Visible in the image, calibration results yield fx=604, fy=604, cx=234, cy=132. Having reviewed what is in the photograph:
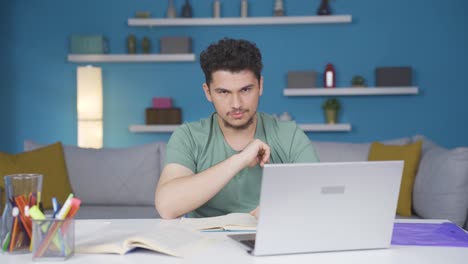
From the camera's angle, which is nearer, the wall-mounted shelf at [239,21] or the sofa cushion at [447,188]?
the sofa cushion at [447,188]

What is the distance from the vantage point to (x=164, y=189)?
71.5 inches

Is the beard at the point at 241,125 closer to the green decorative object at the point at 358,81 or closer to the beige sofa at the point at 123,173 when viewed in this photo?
the beige sofa at the point at 123,173

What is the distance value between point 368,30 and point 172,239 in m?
3.88

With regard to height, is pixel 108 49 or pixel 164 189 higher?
pixel 108 49

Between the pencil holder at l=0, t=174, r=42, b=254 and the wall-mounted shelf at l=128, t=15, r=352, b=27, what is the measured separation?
3.62 meters

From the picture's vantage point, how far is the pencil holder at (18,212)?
1312 millimetres

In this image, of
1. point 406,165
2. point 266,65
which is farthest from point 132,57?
point 406,165

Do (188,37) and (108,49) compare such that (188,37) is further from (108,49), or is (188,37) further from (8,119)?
(8,119)

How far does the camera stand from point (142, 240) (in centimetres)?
130

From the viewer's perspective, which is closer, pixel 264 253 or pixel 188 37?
pixel 264 253

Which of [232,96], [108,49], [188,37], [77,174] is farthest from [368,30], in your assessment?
[232,96]

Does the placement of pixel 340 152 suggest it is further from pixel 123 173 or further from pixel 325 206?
pixel 325 206

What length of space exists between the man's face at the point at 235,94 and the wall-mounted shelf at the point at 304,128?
2.90 metres

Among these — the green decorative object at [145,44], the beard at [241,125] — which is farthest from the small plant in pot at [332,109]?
the beard at [241,125]
